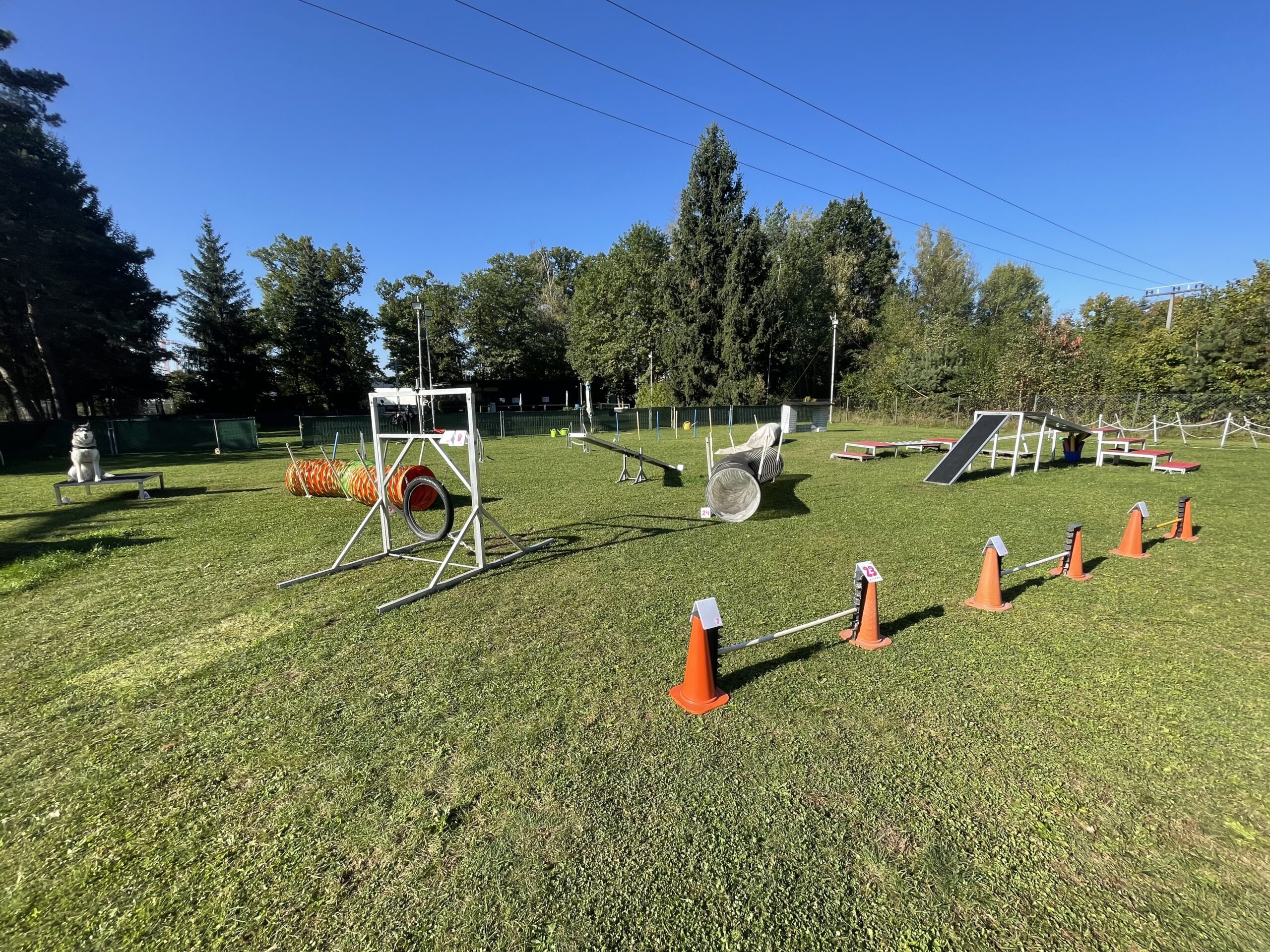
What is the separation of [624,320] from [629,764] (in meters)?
44.8

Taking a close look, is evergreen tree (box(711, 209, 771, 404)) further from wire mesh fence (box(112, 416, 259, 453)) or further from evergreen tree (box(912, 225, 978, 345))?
wire mesh fence (box(112, 416, 259, 453))

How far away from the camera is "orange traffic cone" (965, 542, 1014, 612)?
4.51m

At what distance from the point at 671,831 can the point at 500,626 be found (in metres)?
2.52

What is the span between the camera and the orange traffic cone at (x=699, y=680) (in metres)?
3.13

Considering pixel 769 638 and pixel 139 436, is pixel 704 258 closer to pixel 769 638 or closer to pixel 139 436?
pixel 139 436

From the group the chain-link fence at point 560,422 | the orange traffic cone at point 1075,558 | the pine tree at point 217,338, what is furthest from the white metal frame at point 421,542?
the pine tree at point 217,338

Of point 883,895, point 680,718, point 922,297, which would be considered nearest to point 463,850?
point 680,718

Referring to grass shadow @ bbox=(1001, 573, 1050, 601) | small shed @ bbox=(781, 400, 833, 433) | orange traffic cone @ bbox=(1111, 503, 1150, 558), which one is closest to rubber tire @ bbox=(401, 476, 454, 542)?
grass shadow @ bbox=(1001, 573, 1050, 601)

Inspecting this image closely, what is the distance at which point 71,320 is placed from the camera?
24656 mm

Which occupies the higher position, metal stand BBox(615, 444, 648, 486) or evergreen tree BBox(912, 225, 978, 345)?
evergreen tree BBox(912, 225, 978, 345)

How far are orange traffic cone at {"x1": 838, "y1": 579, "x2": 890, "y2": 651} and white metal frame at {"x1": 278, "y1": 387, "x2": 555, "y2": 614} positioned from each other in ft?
11.8

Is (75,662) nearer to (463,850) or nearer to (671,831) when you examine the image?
(463,850)

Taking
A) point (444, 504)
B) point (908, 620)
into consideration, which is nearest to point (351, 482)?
point (444, 504)

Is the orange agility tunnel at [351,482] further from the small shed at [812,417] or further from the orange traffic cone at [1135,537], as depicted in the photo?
the small shed at [812,417]
